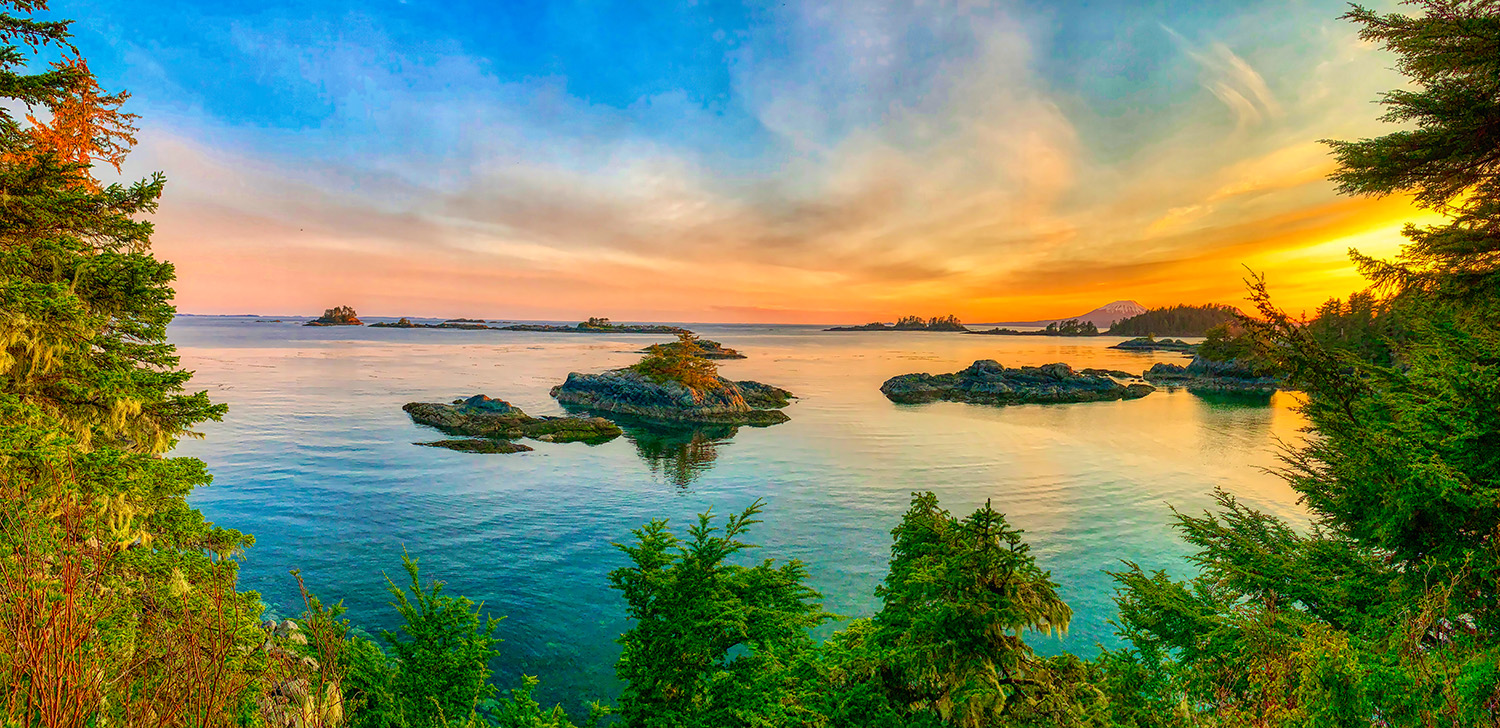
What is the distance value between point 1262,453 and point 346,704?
46498 mm

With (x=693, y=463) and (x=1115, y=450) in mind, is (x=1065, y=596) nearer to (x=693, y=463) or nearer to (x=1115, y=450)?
(x=693, y=463)

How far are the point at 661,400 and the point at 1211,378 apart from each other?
69.8 metres

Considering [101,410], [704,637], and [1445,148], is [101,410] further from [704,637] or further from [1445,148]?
[1445,148]

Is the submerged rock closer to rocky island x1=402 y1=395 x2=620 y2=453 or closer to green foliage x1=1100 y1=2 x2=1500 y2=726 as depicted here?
rocky island x1=402 y1=395 x2=620 y2=453

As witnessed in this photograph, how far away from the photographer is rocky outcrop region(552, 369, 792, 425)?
136 ft

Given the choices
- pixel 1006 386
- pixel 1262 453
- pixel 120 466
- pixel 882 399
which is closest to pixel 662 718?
pixel 120 466

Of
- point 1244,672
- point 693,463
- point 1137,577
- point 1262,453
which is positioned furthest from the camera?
point 1262,453

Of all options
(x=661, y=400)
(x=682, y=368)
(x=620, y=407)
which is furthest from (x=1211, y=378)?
(x=620, y=407)

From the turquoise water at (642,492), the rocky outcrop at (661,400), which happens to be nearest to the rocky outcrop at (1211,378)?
the turquoise water at (642,492)

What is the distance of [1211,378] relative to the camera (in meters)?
67.3

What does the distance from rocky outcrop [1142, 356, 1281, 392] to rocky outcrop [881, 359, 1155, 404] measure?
10375mm

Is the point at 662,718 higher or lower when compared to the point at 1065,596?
higher

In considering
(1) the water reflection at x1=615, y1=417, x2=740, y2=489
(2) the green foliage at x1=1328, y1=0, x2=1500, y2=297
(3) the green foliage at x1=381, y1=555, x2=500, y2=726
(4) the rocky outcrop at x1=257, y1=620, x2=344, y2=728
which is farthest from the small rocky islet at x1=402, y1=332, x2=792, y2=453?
(2) the green foliage at x1=1328, y1=0, x2=1500, y2=297

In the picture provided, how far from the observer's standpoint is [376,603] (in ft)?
46.8
